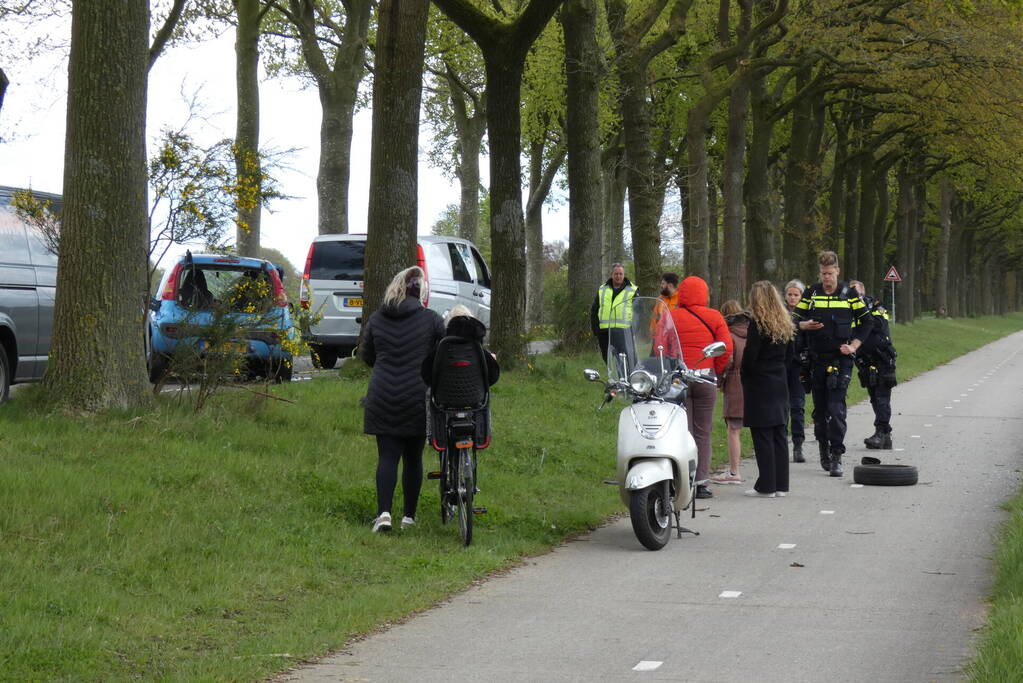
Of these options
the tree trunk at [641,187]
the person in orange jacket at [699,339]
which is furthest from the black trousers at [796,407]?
the tree trunk at [641,187]

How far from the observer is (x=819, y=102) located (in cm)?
3691

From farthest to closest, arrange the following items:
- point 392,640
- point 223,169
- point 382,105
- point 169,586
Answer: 1. point 382,105
2. point 223,169
3. point 169,586
4. point 392,640

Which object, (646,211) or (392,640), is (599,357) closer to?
(646,211)

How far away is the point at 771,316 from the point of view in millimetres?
12469

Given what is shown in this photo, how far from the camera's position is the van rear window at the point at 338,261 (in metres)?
20.9

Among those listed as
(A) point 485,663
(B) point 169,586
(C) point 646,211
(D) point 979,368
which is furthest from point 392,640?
(D) point 979,368

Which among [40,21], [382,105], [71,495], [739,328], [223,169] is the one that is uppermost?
[40,21]

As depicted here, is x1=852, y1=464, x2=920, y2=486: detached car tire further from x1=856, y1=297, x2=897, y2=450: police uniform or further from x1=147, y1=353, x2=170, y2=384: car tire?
x1=147, y1=353, x2=170, y2=384: car tire

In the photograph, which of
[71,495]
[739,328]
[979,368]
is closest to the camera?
[71,495]

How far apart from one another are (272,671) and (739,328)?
28.1 ft

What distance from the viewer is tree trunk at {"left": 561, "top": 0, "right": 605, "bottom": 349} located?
2138 centimetres

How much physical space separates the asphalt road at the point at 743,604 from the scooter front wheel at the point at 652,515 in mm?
114

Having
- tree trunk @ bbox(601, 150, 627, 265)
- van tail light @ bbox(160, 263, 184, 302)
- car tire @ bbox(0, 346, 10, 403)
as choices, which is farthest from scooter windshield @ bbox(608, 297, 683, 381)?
tree trunk @ bbox(601, 150, 627, 265)

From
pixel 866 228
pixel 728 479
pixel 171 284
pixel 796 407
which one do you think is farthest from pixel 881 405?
pixel 866 228
